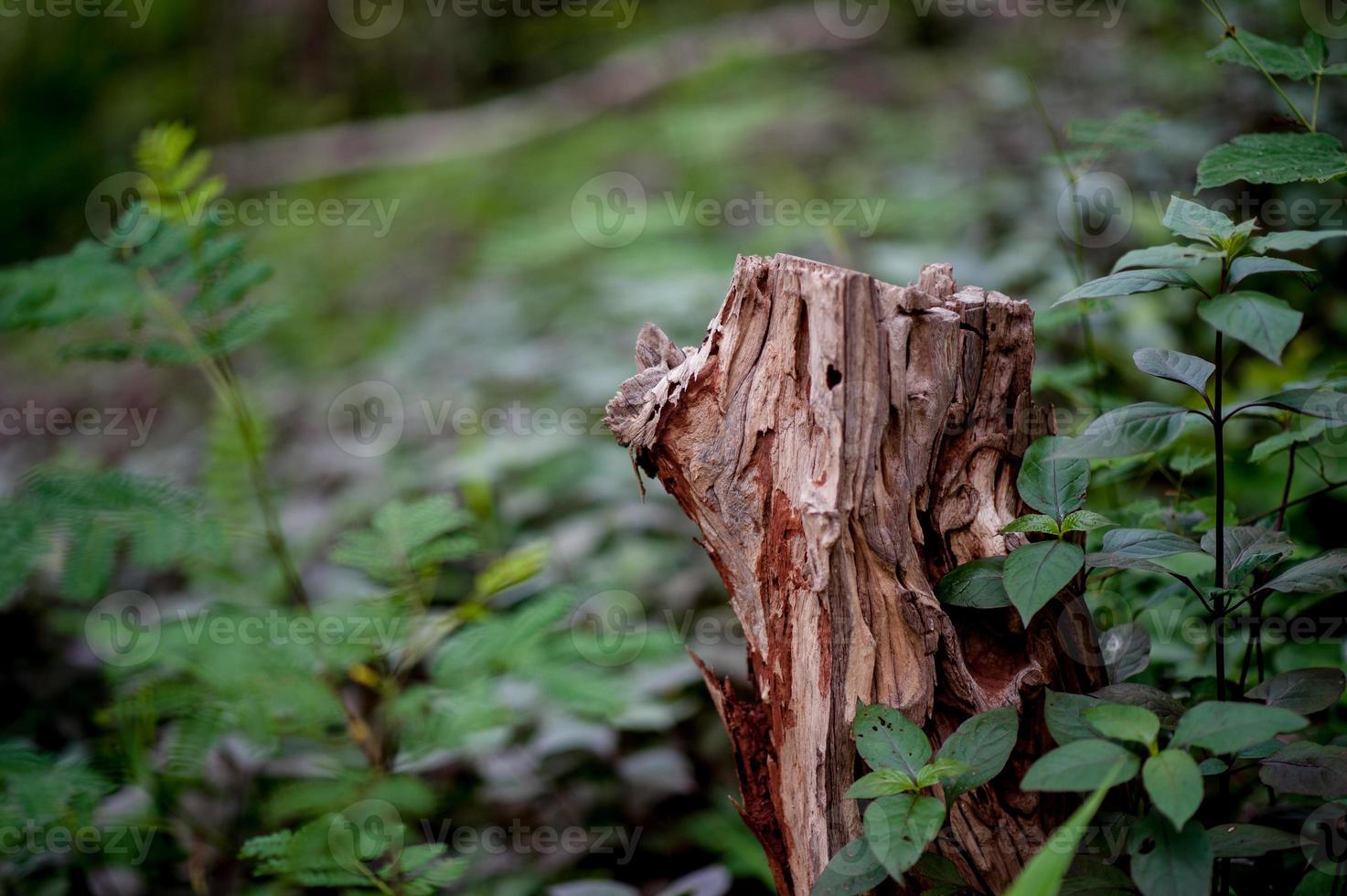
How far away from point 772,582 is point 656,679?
1123 millimetres

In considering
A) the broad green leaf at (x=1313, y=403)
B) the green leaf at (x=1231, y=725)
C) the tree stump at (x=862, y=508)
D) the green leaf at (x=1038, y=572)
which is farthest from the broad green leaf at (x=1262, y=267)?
the green leaf at (x=1231, y=725)

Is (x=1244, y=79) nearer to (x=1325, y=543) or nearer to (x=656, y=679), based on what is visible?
(x=1325, y=543)

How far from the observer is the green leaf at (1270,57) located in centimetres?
121

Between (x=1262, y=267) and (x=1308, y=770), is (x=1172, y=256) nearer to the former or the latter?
(x=1262, y=267)

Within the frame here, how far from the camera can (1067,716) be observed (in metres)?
0.99

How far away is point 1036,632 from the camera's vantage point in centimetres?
112

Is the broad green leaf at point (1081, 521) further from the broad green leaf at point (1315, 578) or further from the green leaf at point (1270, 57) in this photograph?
the green leaf at point (1270, 57)

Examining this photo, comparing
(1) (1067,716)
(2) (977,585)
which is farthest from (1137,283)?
(1) (1067,716)

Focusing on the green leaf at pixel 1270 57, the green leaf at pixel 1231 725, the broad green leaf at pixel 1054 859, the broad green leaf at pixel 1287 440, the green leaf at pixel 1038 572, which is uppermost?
the green leaf at pixel 1270 57

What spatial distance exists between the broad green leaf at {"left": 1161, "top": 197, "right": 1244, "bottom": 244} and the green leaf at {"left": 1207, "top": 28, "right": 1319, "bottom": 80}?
378mm

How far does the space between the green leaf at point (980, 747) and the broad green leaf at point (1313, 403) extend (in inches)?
17.9

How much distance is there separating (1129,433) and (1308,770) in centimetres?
45

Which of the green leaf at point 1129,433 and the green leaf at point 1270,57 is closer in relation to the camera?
the green leaf at point 1129,433

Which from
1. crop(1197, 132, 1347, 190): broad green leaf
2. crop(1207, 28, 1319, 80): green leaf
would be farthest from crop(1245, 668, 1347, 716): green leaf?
crop(1207, 28, 1319, 80): green leaf
